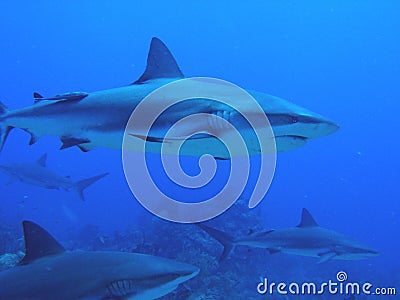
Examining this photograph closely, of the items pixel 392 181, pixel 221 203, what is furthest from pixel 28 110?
pixel 392 181

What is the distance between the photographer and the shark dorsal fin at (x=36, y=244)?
10.7 ft

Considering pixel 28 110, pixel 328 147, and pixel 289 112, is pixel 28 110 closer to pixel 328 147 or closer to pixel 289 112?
pixel 289 112

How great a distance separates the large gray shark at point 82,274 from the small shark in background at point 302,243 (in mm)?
3817

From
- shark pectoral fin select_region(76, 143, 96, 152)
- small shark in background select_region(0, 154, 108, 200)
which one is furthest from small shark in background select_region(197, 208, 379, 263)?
small shark in background select_region(0, 154, 108, 200)

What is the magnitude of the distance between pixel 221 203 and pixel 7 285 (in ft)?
38.4

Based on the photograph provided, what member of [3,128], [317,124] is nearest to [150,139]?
[317,124]

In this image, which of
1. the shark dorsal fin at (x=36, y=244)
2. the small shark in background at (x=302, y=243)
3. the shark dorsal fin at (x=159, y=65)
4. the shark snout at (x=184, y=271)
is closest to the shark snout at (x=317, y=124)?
the shark snout at (x=184, y=271)

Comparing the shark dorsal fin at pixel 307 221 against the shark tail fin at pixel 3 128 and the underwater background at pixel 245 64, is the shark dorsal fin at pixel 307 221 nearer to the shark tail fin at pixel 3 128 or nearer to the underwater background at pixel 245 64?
the shark tail fin at pixel 3 128

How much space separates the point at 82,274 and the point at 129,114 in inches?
55.3

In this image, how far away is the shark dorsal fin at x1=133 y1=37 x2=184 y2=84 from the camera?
4012mm

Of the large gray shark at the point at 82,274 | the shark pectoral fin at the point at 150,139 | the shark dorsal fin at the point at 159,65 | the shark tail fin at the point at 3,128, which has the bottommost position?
the large gray shark at the point at 82,274

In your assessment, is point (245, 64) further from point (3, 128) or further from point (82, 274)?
point (82, 274)

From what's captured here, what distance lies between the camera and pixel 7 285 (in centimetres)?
293

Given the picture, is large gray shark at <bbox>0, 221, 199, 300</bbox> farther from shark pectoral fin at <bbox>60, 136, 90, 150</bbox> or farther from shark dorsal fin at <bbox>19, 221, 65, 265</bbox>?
shark pectoral fin at <bbox>60, 136, 90, 150</bbox>
